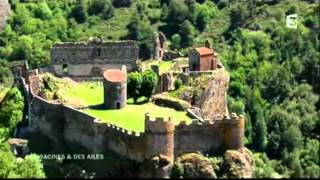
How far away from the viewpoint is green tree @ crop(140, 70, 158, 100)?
203ft

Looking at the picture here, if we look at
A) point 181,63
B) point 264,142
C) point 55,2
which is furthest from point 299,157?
point 55,2

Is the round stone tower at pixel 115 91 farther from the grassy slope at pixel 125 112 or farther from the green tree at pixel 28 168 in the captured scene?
the green tree at pixel 28 168

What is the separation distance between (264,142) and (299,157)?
4495mm

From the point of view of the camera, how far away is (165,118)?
52.9 meters

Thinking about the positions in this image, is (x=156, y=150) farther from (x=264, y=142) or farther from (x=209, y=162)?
(x=264, y=142)

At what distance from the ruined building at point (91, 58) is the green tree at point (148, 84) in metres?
7.00

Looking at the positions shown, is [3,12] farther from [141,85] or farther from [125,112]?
[125,112]

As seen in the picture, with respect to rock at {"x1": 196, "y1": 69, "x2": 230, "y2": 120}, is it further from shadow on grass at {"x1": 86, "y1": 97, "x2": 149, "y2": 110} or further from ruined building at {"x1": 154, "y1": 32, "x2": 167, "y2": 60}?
ruined building at {"x1": 154, "y1": 32, "x2": 167, "y2": 60}

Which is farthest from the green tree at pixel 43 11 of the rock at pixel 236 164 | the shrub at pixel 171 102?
the rock at pixel 236 164

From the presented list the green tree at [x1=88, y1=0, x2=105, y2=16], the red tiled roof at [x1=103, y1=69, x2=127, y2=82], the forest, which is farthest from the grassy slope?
the green tree at [x1=88, y1=0, x2=105, y2=16]

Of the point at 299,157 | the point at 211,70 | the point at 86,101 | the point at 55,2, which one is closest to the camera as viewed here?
the point at 86,101

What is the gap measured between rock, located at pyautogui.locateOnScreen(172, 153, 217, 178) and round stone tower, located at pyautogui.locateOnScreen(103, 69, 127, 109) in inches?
295

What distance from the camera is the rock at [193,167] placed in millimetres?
52438

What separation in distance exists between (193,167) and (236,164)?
264 cm
